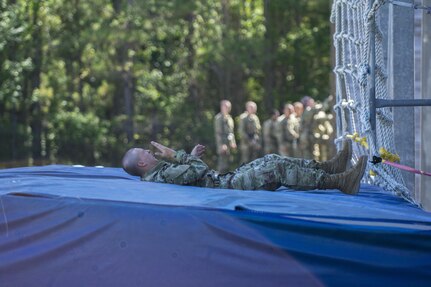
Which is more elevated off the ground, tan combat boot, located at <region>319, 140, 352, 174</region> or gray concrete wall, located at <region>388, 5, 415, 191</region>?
gray concrete wall, located at <region>388, 5, 415, 191</region>

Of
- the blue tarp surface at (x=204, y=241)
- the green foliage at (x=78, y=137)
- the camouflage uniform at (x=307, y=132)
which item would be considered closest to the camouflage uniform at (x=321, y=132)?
the camouflage uniform at (x=307, y=132)

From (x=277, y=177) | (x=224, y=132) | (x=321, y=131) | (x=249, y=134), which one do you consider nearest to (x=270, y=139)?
(x=249, y=134)

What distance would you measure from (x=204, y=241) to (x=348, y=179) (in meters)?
1.64

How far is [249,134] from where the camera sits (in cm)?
2431

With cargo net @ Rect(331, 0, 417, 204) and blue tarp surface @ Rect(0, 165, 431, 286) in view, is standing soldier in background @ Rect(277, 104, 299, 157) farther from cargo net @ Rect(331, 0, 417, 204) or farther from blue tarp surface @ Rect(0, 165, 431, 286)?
blue tarp surface @ Rect(0, 165, 431, 286)

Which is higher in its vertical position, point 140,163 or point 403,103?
point 403,103

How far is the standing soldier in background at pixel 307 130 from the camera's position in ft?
70.0

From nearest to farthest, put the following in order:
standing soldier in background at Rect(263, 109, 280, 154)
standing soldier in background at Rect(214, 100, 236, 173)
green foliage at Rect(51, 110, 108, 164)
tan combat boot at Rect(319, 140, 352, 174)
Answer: tan combat boot at Rect(319, 140, 352, 174)
standing soldier in background at Rect(214, 100, 236, 173)
standing soldier in background at Rect(263, 109, 280, 154)
green foliage at Rect(51, 110, 108, 164)

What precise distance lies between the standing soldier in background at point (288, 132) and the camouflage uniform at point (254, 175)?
15370 millimetres

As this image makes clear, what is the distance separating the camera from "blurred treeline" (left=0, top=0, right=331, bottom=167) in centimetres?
Answer: 3052

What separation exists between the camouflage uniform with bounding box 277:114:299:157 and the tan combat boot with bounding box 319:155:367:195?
15.4 metres

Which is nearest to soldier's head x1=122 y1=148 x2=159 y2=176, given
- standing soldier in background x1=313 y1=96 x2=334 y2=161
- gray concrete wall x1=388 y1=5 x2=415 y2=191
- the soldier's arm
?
the soldier's arm

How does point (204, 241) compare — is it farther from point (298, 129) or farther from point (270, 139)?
point (270, 139)

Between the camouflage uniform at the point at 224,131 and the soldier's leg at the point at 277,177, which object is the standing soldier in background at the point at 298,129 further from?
the soldier's leg at the point at 277,177
